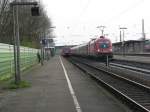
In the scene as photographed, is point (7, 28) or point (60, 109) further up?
point (7, 28)

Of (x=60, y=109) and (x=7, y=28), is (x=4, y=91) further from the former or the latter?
(x=7, y=28)

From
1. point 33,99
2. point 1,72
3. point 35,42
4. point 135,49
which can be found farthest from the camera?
point 35,42

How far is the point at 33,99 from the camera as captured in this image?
53.1 feet

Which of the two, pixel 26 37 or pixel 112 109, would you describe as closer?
pixel 112 109

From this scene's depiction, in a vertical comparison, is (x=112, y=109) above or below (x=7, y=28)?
below

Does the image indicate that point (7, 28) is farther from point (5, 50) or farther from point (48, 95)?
point (48, 95)

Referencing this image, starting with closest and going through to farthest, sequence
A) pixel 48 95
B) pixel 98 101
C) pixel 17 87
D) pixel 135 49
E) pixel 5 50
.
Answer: pixel 98 101, pixel 48 95, pixel 17 87, pixel 5 50, pixel 135 49

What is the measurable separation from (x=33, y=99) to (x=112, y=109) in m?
4.18

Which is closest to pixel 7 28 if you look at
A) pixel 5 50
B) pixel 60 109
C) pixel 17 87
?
pixel 5 50

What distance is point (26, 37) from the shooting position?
8412 centimetres

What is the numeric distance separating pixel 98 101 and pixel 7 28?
41.4 meters

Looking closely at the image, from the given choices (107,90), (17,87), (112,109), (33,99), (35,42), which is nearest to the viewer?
(112,109)

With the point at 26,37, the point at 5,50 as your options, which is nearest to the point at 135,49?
the point at 26,37

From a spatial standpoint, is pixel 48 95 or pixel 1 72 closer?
pixel 48 95
